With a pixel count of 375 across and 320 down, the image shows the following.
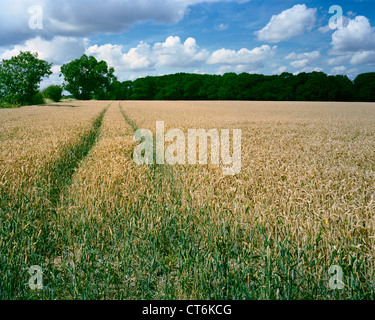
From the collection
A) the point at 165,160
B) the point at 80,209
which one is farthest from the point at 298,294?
the point at 165,160

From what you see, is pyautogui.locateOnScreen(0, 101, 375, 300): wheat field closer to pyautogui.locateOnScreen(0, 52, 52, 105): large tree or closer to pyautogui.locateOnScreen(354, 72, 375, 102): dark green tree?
pyautogui.locateOnScreen(0, 52, 52, 105): large tree

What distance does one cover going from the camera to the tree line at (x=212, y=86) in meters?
75.9

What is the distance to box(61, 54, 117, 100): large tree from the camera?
284 ft

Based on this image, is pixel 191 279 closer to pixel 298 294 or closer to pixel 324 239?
pixel 298 294

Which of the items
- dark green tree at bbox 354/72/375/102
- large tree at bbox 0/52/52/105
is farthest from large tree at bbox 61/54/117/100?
dark green tree at bbox 354/72/375/102

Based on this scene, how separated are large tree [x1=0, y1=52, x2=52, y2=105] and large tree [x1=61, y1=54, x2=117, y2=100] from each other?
43.6 meters

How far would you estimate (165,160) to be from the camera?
27.1 ft

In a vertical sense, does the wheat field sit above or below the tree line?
below

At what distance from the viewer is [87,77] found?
8912 cm

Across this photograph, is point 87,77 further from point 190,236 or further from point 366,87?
→ point 190,236

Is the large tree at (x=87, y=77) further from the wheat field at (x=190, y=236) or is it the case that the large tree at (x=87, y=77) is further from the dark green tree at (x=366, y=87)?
the wheat field at (x=190, y=236)

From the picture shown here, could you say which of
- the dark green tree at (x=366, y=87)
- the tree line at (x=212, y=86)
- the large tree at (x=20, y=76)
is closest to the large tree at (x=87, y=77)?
the tree line at (x=212, y=86)

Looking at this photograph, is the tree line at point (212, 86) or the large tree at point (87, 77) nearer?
the tree line at point (212, 86)
